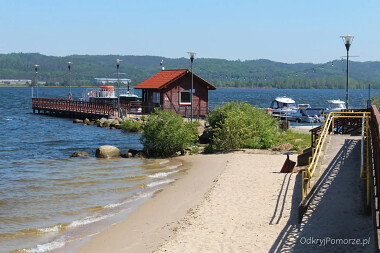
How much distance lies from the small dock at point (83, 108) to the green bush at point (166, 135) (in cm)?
2199

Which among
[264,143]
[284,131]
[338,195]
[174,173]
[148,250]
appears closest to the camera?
[148,250]

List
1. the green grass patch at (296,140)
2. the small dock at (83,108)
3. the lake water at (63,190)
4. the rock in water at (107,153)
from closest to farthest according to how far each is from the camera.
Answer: the lake water at (63,190) → the green grass patch at (296,140) → the rock in water at (107,153) → the small dock at (83,108)

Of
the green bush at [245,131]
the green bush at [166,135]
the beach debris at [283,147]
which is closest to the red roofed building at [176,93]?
the green bush at [245,131]

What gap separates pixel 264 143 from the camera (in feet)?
93.9

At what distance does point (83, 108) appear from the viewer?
59094 mm

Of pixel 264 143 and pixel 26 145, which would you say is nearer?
pixel 264 143

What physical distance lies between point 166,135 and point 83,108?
106 ft

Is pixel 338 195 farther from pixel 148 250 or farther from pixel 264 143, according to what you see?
pixel 264 143

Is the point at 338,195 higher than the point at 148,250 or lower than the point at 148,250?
higher

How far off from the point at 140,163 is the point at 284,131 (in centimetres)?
1101

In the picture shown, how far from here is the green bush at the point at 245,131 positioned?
28.6 metres

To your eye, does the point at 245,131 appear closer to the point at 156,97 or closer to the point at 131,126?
the point at 131,126

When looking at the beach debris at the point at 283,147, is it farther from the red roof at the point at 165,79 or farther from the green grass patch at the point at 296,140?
the red roof at the point at 165,79

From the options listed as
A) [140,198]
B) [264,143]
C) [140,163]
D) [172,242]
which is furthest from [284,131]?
[172,242]
